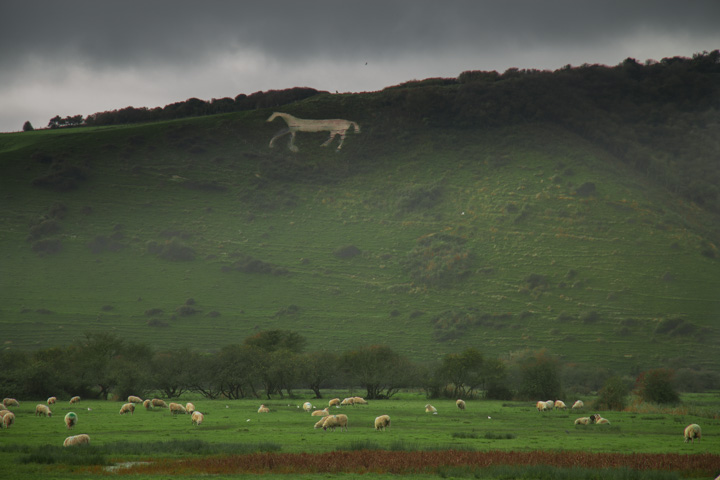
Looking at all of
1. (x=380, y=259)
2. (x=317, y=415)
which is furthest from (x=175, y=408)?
(x=380, y=259)

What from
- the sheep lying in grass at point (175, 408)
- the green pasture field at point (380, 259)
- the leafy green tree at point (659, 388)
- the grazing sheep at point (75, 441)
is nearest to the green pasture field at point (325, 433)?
the grazing sheep at point (75, 441)

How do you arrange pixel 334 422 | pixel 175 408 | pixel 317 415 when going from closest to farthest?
pixel 334 422 < pixel 317 415 < pixel 175 408

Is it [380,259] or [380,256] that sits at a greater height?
[380,256]

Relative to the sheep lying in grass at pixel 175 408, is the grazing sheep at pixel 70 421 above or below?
above

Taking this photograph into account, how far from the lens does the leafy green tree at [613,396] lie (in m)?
55.4

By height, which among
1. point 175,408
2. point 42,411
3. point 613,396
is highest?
point 42,411

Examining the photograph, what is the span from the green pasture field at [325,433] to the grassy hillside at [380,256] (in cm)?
5547

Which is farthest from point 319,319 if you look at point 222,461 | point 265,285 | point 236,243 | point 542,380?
point 222,461

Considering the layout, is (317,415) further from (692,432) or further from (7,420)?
(692,432)

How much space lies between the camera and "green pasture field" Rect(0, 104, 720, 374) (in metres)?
109

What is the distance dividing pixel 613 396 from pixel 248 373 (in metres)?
34.8

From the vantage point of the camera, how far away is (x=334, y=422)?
36.1 meters

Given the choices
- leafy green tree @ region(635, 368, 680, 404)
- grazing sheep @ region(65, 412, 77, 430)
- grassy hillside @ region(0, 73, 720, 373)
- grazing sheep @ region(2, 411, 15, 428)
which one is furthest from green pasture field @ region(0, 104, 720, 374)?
grazing sheep @ region(65, 412, 77, 430)

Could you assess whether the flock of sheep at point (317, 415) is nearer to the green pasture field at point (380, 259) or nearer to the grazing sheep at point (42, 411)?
the grazing sheep at point (42, 411)
